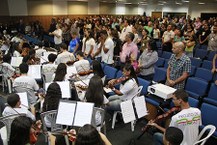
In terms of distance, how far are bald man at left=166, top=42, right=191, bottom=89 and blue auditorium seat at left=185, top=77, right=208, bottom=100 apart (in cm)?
50

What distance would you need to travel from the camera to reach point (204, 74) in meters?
4.96

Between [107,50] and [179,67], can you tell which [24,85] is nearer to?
[107,50]

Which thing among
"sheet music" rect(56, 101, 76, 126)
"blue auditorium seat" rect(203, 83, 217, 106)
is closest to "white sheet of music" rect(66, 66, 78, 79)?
"sheet music" rect(56, 101, 76, 126)

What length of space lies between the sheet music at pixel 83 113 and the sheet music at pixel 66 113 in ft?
0.20

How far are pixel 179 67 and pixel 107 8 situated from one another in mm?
19828

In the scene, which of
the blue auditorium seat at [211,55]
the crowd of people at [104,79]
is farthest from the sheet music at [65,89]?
the blue auditorium seat at [211,55]

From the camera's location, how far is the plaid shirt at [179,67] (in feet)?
12.4

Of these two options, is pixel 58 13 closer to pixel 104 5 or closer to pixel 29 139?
pixel 104 5

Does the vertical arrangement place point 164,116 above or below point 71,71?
below

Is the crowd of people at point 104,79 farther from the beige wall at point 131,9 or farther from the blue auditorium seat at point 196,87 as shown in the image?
the beige wall at point 131,9

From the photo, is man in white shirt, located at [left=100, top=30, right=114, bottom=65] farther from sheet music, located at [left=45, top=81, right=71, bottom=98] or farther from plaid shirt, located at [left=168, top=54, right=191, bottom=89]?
sheet music, located at [left=45, top=81, right=71, bottom=98]

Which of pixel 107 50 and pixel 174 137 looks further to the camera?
pixel 107 50

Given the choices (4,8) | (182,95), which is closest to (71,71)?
(182,95)

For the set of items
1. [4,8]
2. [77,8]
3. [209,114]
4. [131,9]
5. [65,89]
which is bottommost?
[209,114]
